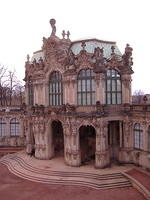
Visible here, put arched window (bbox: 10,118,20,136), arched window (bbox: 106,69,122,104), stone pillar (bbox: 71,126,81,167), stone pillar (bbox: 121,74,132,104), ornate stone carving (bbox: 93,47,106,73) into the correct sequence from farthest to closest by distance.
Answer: arched window (bbox: 10,118,20,136) → stone pillar (bbox: 121,74,132,104) → arched window (bbox: 106,69,122,104) → stone pillar (bbox: 71,126,81,167) → ornate stone carving (bbox: 93,47,106,73)

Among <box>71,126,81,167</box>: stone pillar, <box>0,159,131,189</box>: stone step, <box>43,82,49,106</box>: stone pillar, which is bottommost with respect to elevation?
<box>0,159,131,189</box>: stone step

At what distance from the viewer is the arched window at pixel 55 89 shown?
30.1 meters

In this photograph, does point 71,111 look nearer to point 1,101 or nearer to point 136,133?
point 136,133

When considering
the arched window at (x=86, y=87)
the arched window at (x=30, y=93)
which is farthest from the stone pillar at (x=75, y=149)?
the arched window at (x=30, y=93)

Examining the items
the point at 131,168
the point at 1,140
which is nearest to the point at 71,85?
the point at 131,168

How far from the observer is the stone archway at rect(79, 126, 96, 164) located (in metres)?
29.6

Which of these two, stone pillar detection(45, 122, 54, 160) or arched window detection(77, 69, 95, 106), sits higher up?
arched window detection(77, 69, 95, 106)

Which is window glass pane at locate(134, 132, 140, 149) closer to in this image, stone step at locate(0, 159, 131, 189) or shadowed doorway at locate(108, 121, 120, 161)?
shadowed doorway at locate(108, 121, 120, 161)

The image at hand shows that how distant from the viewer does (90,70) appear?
27500 millimetres

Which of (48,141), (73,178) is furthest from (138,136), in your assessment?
(48,141)

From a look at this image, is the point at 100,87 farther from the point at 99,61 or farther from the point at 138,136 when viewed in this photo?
the point at 138,136

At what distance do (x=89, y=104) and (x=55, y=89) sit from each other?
541 centimetres

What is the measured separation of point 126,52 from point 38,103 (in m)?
12.9

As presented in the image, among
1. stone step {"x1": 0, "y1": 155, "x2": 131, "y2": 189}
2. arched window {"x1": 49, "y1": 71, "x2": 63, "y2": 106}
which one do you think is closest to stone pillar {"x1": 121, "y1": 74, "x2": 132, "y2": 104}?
arched window {"x1": 49, "y1": 71, "x2": 63, "y2": 106}
